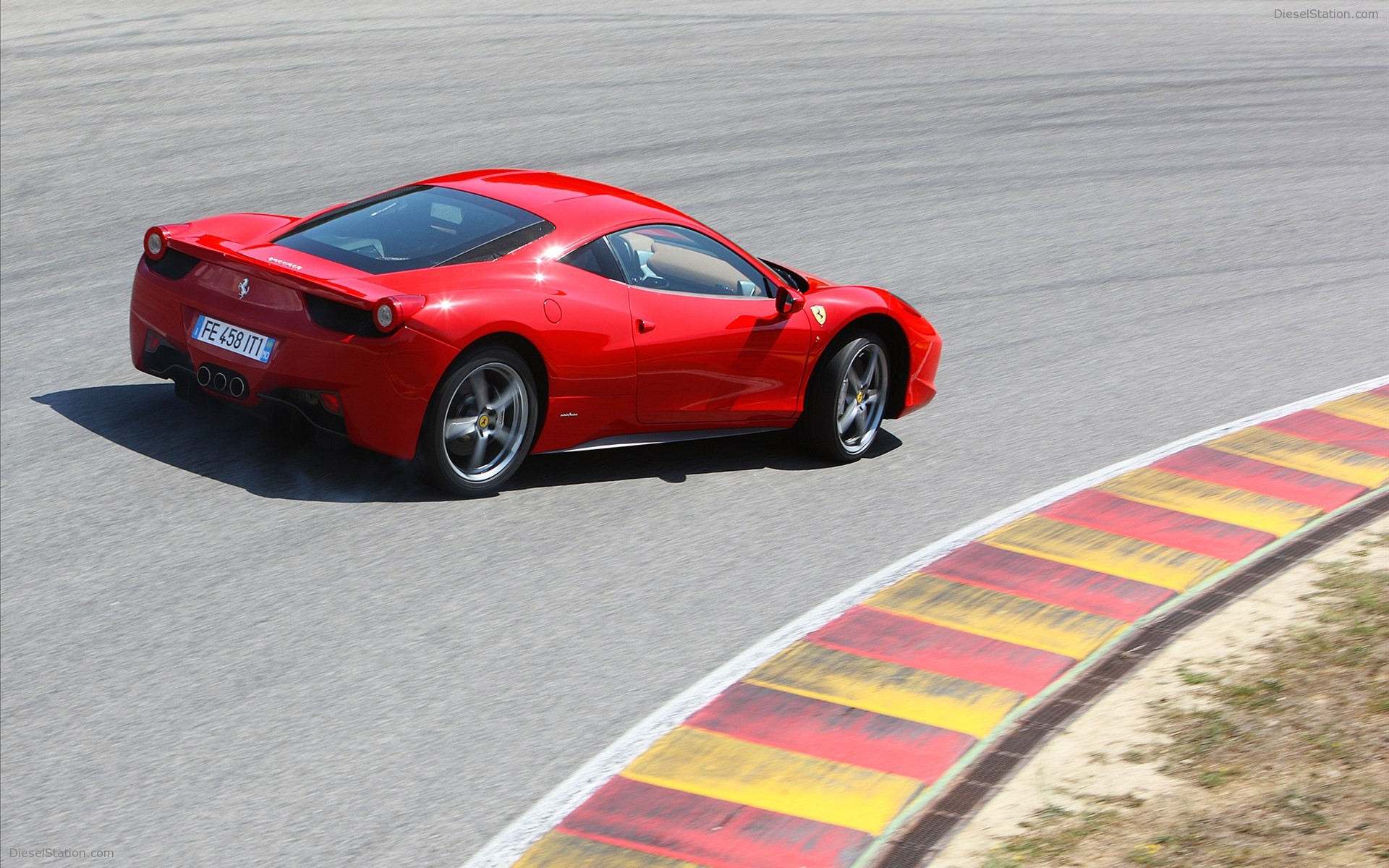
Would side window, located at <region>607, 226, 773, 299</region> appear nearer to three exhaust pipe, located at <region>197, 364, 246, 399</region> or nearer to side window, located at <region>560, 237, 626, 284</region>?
side window, located at <region>560, 237, 626, 284</region>

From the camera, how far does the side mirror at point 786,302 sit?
23.9ft

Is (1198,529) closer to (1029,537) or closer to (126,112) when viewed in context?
(1029,537)

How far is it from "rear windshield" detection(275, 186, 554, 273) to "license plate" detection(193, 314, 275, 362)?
0.47 metres

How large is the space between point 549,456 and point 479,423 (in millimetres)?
902

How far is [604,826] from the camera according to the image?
14.2 ft

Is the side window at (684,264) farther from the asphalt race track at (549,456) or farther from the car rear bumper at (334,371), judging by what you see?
the car rear bumper at (334,371)

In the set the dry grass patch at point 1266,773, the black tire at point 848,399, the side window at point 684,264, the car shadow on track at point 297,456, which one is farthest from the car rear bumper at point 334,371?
the dry grass patch at point 1266,773

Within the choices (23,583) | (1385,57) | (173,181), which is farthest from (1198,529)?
(1385,57)

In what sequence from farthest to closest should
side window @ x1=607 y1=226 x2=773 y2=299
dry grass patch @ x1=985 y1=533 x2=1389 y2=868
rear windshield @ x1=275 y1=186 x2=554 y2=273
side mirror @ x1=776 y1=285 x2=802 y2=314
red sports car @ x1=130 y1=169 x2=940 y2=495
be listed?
1. side mirror @ x1=776 y1=285 x2=802 y2=314
2. side window @ x1=607 y1=226 x2=773 y2=299
3. rear windshield @ x1=275 y1=186 x2=554 y2=273
4. red sports car @ x1=130 y1=169 x2=940 y2=495
5. dry grass patch @ x1=985 y1=533 x2=1389 y2=868

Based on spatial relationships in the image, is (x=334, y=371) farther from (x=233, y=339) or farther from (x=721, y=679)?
(x=721, y=679)

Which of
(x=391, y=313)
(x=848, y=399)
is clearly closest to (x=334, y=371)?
(x=391, y=313)

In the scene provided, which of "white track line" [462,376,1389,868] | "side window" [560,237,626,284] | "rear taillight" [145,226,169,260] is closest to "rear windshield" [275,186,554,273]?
"side window" [560,237,626,284]

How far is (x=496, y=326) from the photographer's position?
20.2 ft

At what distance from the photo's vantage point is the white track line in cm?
426
